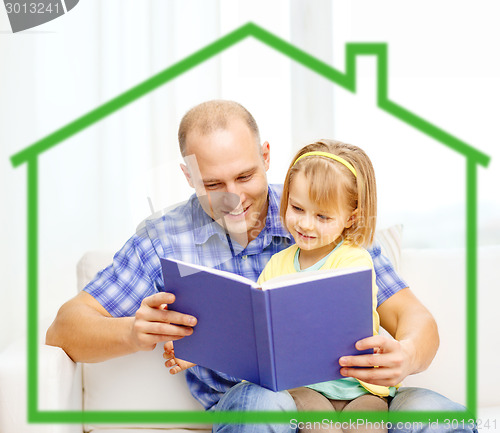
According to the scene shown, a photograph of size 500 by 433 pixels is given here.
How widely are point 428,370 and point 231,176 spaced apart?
0.77 meters

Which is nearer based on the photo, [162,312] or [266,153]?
[162,312]

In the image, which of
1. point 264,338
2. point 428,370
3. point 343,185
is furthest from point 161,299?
point 428,370

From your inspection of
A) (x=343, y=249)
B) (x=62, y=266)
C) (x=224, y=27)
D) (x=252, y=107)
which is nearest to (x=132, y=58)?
(x=224, y=27)

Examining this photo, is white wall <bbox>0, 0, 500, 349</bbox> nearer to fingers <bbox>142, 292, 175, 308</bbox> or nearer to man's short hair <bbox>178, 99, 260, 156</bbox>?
man's short hair <bbox>178, 99, 260, 156</bbox>

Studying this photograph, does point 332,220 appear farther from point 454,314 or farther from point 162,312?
point 454,314

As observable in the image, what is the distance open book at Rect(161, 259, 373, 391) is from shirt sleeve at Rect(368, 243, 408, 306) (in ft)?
1.18

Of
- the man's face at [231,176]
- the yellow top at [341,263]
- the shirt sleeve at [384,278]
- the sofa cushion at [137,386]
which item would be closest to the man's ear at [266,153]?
the man's face at [231,176]

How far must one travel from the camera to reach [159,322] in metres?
1.36

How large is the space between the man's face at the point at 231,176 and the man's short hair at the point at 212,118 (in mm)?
16

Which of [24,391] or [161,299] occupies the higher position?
[161,299]

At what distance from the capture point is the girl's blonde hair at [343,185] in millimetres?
1456

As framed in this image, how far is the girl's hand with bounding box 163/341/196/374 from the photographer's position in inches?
62.9

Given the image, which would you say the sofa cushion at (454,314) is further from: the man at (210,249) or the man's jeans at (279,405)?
the man's jeans at (279,405)

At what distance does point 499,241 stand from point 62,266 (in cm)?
169
